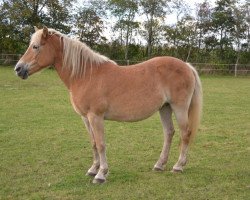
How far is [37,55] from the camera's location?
4.82 meters

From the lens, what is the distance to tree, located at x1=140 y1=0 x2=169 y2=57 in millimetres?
34688

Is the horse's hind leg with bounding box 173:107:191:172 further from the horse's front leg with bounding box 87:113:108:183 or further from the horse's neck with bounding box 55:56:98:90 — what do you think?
the horse's neck with bounding box 55:56:98:90

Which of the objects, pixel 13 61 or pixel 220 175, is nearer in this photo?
pixel 220 175

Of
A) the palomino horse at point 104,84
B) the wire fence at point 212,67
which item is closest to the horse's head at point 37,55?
the palomino horse at point 104,84

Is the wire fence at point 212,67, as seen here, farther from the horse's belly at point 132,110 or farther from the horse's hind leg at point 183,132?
the horse's belly at point 132,110

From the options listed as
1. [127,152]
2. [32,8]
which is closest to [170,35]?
[32,8]

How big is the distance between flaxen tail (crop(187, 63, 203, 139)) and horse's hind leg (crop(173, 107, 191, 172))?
0.10 m

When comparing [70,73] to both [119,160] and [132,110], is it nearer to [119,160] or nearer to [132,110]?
[132,110]

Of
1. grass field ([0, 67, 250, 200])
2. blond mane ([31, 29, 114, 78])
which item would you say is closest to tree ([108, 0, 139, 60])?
grass field ([0, 67, 250, 200])

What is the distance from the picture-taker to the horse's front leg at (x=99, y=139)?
4.78 meters

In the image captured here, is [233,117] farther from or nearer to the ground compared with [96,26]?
nearer to the ground

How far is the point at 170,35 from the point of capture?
114 ft

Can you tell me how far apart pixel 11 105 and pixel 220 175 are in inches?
322

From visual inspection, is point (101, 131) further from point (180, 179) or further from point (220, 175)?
point (220, 175)
